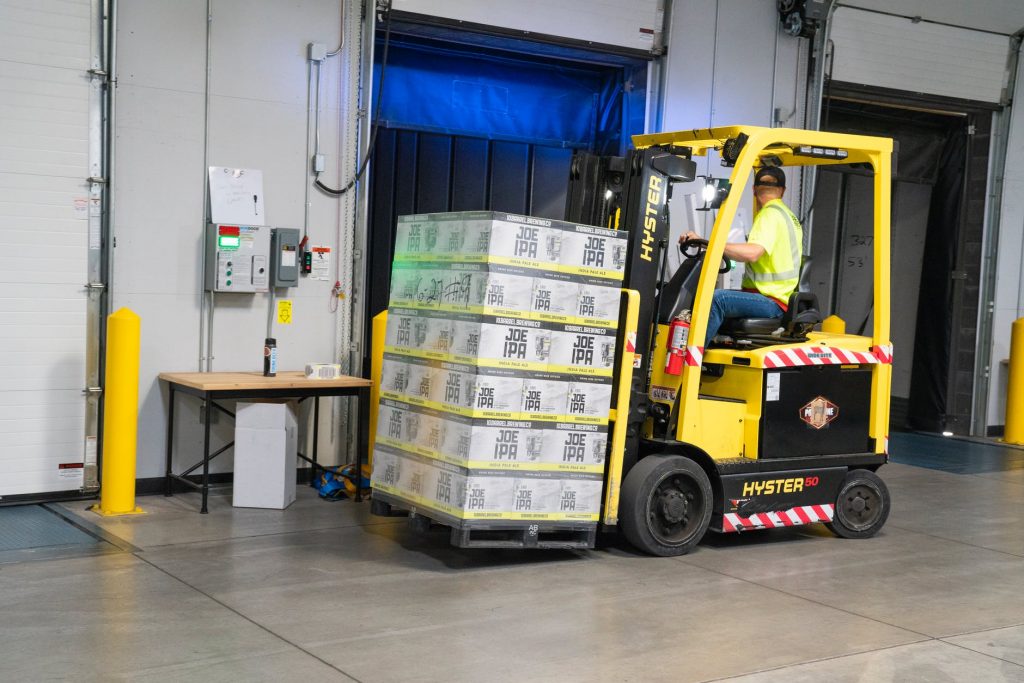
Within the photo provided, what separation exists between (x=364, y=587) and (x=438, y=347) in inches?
→ 53.7

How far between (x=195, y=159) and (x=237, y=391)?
174cm

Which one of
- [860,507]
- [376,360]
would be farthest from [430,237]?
[860,507]

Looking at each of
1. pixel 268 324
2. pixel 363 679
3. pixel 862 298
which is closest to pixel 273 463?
pixel 268 324

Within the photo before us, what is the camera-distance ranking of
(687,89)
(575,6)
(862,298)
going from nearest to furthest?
(575,6) → (687,89) → (862,298)

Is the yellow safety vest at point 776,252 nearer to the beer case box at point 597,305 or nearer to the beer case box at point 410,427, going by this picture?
the beer case box at point 597,305

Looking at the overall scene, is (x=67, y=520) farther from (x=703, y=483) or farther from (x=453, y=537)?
(x=703, y=483)

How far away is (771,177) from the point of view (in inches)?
279

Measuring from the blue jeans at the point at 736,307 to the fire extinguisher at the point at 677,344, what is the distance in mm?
273

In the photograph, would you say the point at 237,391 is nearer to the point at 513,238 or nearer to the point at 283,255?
the point at 283,255

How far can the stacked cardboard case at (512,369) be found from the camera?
5.96 metres

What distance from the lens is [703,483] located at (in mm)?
6715

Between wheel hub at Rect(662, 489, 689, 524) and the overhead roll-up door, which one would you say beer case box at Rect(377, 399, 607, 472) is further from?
the overhead roll-up door

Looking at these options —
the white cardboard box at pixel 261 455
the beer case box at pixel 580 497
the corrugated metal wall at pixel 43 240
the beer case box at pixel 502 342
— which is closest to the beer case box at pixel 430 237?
the beer case box at pixel 502 342

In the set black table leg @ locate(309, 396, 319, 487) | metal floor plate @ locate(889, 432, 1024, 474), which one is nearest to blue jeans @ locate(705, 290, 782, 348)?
black table leg @ locate(309, 396, 319, 487)
